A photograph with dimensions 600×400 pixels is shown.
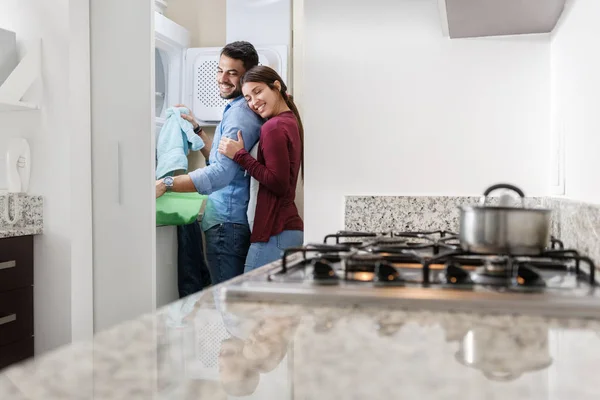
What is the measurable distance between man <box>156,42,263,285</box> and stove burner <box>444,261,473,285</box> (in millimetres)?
2331

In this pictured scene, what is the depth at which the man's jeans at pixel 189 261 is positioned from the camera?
340cm

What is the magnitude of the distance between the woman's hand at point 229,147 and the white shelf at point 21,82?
0.92m

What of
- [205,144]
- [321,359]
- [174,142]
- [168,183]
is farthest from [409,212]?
[205,144]

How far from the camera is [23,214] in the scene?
2.44 m

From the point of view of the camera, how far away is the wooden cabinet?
224 centimetres

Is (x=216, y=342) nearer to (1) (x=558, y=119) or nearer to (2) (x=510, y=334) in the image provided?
(2) (x=510, y=334)

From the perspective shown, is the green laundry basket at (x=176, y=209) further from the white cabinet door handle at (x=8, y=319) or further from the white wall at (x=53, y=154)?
the white cabinet door handle at (x=8, y=319)

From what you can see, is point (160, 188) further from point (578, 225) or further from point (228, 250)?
point (578, 225)

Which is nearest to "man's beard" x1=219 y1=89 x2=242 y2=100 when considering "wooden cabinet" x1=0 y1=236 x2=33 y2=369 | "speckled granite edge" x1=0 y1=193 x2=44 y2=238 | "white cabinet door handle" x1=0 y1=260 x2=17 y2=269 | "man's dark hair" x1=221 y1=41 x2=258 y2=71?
"man's dark hair" x1=221 y1=41 x2=258 y2=71

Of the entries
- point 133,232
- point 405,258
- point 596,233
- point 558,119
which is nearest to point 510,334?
point 405,258

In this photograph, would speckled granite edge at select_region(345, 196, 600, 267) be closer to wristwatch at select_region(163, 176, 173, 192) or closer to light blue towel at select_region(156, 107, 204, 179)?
wristwatch at select_region(163, 176, 173, 192)

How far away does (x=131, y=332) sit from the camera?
0.62m

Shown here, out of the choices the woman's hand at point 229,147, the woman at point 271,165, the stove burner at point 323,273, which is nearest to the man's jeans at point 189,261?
the woman at point 271,165

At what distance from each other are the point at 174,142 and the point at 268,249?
3.07 ft
